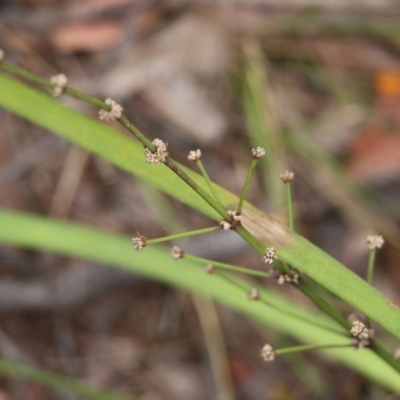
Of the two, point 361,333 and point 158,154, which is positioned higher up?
point 158,154

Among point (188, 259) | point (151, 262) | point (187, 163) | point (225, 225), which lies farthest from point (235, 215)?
point (187, 163)

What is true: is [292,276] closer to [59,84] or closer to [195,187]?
[195,187]

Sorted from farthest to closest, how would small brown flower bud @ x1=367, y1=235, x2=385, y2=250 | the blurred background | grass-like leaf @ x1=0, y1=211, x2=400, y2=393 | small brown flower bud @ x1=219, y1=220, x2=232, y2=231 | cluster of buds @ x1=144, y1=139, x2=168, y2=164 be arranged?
1. the blurred background
2. grass-like leaf @ x1=0, y1=211, x2=400, y2=393
3. small brown flower bud @ x1=367, y1=235, x2=385, y2=250
4. small brown flower bud @ x1=219, y1=220, x2=232, y2=231
5. cluster of buds @ x1=144, y1=139, x2=168, y2=164

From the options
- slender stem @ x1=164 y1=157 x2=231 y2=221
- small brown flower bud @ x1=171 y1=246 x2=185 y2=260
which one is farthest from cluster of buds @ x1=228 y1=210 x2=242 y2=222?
small brown flower bud @ x1=171 y1=246 x2=185 y2=260

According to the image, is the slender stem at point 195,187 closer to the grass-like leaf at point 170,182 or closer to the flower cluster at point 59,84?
the grass-like leaf at point 170,182

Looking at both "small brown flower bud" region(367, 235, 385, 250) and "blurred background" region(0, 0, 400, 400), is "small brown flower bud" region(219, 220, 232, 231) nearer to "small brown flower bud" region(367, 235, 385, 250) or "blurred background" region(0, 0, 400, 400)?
"small brown flower bud" region(367, 235, 385, 250)

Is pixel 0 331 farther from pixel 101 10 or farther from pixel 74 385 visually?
pixel 101 10
